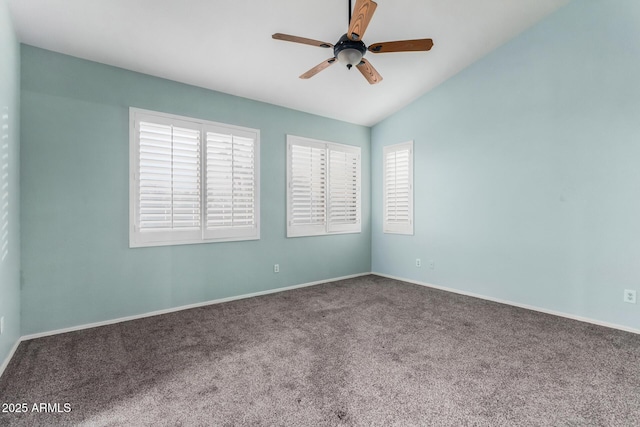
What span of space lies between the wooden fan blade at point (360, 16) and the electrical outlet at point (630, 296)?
3.56m

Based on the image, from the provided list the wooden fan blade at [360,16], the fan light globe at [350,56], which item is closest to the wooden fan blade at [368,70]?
the fan light globe at [350,56]

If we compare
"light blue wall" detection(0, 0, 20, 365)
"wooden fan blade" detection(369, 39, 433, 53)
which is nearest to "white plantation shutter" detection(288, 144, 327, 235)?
"wooden fan blade" detection(369, 39, 433, 53)

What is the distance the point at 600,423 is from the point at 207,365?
8.31ft

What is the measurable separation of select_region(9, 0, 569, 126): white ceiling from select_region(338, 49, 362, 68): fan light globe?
61 cm

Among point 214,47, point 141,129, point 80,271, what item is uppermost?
point 214,47

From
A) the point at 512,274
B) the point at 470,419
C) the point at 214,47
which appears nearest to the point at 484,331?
the point at 512,274

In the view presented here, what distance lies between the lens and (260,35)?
3.10 metres

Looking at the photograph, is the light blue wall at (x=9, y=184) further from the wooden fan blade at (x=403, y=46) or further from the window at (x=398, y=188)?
the window at (x=398, y=188)

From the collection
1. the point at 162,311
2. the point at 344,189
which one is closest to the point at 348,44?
the point at 344,189

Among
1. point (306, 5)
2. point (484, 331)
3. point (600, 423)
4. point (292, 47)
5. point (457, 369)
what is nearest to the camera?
point (600, 423)

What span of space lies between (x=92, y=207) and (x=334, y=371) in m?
2.89

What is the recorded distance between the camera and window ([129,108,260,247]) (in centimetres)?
342

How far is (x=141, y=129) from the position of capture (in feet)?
11.2

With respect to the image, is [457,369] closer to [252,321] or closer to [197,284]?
[252,321]
